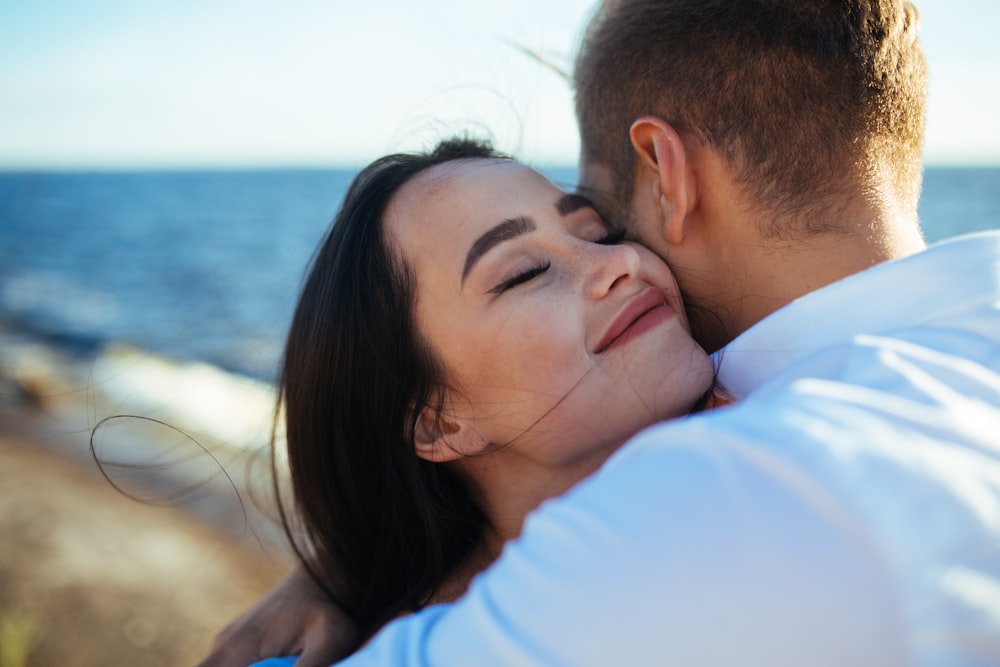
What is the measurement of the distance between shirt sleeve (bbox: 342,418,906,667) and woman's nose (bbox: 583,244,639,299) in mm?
993

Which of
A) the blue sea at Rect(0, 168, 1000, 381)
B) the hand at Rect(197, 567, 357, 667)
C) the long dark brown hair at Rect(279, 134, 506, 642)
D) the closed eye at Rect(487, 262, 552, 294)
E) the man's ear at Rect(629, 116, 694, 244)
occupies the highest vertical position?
the man's ear at Rect(629, 116, 694, 244)

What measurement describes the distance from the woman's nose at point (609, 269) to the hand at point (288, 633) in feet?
4.76

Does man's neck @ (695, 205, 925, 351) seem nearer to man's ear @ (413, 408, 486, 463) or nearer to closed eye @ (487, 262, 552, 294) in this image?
closed eye @ (487, 262, 552, 294)

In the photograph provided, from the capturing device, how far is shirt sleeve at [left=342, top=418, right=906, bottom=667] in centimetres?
103

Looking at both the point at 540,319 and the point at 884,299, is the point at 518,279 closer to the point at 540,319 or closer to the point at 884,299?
the point at 540,319

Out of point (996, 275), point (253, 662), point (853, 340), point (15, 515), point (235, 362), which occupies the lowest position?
point (235, 362)

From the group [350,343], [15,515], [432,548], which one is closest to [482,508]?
[432,548]

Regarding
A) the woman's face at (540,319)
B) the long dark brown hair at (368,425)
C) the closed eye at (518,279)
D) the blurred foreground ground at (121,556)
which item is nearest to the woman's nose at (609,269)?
the woman's face at (540,319)

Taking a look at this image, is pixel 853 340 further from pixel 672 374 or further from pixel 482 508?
pixel 482 508

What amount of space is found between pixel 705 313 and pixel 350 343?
1163 millimetres

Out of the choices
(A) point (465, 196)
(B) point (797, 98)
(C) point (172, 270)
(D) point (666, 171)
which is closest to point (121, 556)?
(A) point (465, 196)

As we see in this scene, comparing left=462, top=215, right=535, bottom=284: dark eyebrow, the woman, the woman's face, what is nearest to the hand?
the woman

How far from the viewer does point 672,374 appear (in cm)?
210

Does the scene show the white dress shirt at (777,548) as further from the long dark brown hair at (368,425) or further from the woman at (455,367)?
the long dark brown hair at (368,425)
